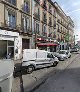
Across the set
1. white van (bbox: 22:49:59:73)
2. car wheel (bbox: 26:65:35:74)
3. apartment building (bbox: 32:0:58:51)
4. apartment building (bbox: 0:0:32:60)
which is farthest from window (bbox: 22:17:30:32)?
car wheel (bbox: 26:65:35:74)

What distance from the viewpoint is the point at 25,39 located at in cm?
2612

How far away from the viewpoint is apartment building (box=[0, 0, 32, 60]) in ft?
67.2

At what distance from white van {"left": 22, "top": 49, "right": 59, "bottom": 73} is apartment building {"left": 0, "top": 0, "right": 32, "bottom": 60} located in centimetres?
612

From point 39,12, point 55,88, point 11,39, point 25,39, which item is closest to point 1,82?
point 55,88

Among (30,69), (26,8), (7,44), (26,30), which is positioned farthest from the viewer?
(26,8)

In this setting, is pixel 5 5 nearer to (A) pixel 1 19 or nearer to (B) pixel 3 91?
(A) pixel 1 19

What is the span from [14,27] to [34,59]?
8.74 metres

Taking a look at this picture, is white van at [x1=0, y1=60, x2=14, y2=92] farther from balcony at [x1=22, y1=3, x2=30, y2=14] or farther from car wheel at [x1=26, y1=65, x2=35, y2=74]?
balcony at [x1=22, y1=3, x2=30, y2=14]

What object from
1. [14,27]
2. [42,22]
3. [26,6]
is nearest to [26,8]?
[26,6]

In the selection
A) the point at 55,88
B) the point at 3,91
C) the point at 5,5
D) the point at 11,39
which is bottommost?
the point at 55,88

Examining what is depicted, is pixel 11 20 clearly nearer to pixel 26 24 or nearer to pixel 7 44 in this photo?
pixel 7 44

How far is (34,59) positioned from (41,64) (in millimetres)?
1110

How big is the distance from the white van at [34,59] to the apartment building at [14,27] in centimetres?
612

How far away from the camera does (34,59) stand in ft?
48.1
